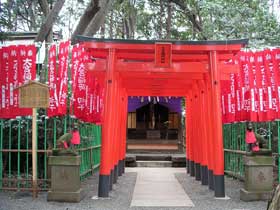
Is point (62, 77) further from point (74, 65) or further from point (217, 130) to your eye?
point (217, 130)

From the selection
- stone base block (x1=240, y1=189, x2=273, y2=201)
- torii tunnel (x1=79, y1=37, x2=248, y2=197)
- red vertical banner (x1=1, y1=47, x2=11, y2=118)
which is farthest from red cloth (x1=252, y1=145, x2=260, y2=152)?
red vertical banner (x1=1, y1=47, x2=11, y2=118)

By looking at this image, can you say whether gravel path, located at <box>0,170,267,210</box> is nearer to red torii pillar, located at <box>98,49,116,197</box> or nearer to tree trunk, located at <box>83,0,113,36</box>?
red torii pillar, located at <box>98,49,116,197</box>

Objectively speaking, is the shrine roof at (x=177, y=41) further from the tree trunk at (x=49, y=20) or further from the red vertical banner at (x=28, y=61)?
the tree trunk at (x=49, y=20)

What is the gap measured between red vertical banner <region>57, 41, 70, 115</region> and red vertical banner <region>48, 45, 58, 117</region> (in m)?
0.09

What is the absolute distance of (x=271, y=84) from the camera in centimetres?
905

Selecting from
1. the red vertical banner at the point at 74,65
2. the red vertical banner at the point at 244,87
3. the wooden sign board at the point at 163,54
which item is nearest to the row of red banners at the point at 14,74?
the red vertical banner at the point at 74,65

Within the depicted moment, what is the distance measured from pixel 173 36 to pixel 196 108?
9.33 meters

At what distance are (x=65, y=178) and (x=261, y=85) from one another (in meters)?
4.53

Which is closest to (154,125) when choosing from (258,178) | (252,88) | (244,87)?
(244,87)

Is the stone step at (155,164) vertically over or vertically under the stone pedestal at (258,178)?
under

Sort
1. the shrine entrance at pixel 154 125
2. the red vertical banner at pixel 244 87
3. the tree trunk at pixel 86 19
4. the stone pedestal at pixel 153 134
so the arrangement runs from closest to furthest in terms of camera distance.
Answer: the red vertical banner at pixel 244 87
the tree trunk at pixel 86 19
the shrine entrance at pixel 154 125
the stone pedestal at pixel 153 134

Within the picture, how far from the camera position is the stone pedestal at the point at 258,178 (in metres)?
8.32

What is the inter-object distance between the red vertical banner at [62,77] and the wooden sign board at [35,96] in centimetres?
50

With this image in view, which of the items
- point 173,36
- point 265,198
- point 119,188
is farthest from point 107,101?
point 173,36
